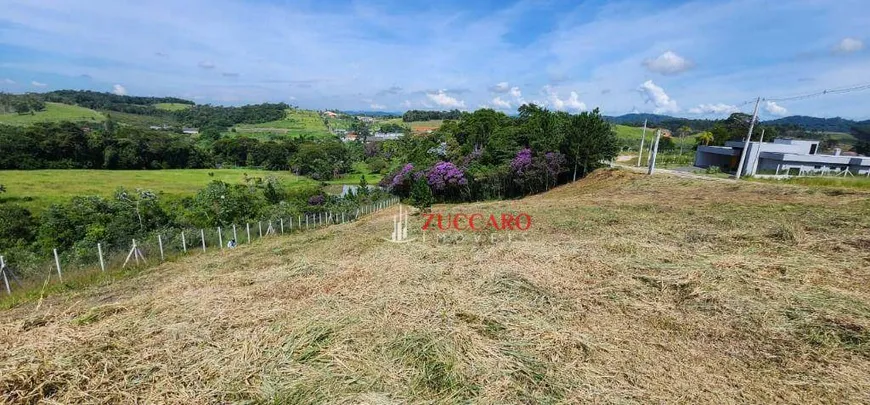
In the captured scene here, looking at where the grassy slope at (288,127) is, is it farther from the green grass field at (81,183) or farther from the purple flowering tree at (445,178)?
the purple flowering tree at (445,178)

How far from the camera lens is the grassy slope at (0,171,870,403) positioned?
9.09ft

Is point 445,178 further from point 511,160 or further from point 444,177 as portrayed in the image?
point 511,160

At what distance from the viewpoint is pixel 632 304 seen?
4094 mm

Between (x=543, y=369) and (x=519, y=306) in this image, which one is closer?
(x=543, y=369)

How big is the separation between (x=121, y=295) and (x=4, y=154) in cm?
6014

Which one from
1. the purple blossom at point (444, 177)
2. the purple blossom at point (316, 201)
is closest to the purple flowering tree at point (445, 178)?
the purple blossom at point (444, 177)

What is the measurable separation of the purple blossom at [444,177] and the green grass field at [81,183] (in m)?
23.3

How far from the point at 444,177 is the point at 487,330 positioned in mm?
23394

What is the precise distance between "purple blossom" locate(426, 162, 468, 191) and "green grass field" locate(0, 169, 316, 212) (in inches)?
917

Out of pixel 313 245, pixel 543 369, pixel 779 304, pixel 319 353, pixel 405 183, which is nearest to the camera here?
pixel 543 369

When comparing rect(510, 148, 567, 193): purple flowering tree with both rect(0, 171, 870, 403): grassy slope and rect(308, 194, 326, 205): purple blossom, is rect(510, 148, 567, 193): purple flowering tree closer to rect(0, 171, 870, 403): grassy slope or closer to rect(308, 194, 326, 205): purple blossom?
rect(308, 194, 326, 205): purple blossom

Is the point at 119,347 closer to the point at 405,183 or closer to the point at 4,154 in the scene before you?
the point at 405,183

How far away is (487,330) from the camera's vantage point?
11.7 ft

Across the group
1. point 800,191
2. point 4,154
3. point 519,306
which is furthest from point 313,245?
point 4,154
